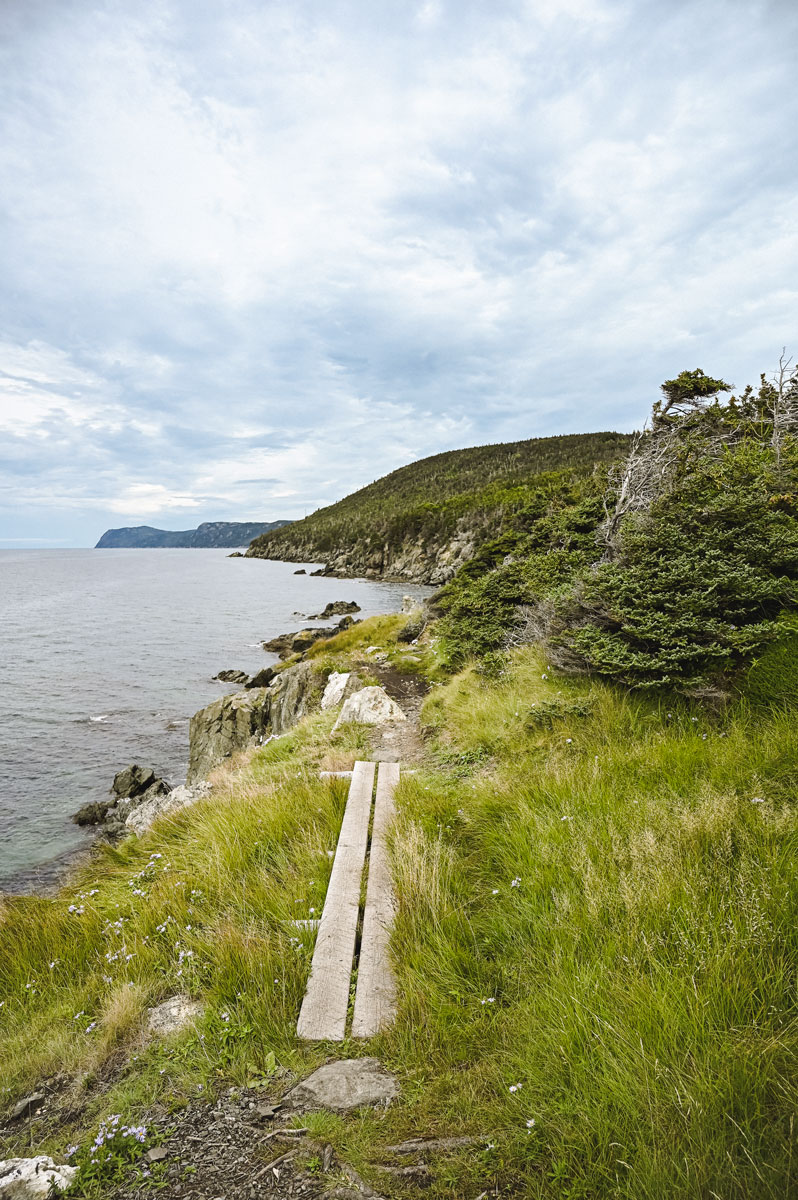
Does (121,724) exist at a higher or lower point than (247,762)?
lower

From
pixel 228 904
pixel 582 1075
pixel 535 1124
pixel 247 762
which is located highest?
pixel 582 1075

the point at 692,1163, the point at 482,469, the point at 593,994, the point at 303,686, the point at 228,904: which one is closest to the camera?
the point at 692,1163

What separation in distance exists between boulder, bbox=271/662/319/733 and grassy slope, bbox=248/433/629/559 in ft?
181

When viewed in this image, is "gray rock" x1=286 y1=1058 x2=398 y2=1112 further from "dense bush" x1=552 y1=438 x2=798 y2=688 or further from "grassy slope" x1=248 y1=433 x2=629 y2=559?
"grassy slope" x1=248 y1=433 x2=629 y2=559

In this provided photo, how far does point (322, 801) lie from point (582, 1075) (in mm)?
3717

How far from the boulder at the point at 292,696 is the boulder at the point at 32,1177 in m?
11.3

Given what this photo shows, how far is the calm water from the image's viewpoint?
40.1ft

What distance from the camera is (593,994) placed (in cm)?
250

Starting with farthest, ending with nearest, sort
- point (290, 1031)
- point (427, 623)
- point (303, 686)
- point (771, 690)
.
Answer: point (427, 623) → point (303, 686) → point (771, 690) → point (290, 1031)

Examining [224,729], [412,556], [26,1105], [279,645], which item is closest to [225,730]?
[224,729]

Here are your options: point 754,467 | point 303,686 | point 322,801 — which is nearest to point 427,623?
point 303,686

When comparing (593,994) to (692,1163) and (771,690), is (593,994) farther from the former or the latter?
(771,690)

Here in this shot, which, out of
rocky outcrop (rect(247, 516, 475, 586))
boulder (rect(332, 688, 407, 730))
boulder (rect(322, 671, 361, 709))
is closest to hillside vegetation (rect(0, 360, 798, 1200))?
boulder (rect(332, 688, 407, 730))

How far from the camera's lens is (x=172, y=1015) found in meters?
3.35
